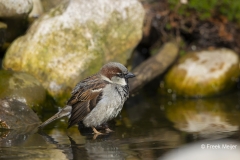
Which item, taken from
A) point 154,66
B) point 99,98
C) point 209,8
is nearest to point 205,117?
point 154,66

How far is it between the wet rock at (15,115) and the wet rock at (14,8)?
Result: 5.26 feet

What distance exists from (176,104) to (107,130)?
7.63ft

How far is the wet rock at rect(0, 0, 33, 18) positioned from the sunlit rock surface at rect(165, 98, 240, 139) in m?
2.90

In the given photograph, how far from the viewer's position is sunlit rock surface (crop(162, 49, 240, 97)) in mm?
9188

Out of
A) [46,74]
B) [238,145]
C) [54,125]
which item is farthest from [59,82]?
[238,145]

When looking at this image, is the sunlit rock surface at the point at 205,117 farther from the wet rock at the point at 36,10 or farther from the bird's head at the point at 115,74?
the wet rock at the point at 36,10

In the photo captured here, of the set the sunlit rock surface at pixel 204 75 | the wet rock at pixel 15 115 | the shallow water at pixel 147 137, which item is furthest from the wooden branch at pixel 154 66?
the wet rock at pixel 15 115

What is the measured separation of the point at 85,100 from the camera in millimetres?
6621

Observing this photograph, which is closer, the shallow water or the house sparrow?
the shallow water

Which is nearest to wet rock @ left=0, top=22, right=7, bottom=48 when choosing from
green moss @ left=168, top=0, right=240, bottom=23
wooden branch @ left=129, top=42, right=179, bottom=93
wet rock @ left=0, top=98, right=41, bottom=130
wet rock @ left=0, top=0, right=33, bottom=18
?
wet rock @ left=0, top=0, right=33, bottom=18

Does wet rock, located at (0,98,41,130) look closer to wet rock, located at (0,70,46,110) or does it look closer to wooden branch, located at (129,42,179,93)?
wet rock, located at (0,70,46,110)

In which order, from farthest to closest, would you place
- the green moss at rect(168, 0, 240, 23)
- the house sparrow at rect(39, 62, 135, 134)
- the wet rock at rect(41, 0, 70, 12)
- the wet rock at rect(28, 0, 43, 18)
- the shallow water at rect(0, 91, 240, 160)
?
1. the green moss at rect(168, 0, 240, 23)
2. the wet rock at rect(41, 0, 70, 12)
3. the wet rock at rect(28, 0, 43, 18)
4. the house sparrow at rect(39, 62, 135, 134)
5. the shallow water at rect(0, 91, 240, 160)

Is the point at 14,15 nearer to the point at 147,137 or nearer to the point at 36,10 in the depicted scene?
the point at 36,10

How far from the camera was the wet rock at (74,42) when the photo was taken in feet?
26.7
